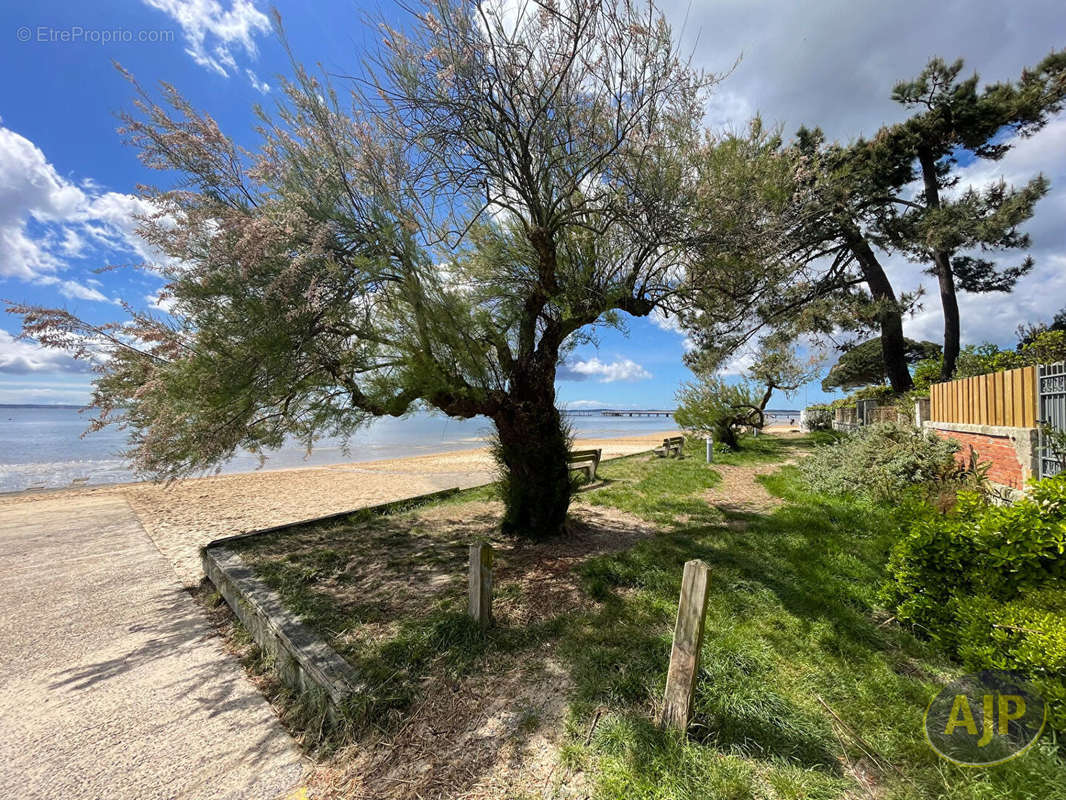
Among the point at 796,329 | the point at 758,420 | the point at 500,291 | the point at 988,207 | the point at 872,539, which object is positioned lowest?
the point at 872,539

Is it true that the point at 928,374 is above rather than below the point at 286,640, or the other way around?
above

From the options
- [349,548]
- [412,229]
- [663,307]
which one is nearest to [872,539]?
[663,307]

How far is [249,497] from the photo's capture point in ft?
37.3

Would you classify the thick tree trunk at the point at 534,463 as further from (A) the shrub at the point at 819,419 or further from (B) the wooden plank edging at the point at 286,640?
(A) the shrub at the point at 819,419

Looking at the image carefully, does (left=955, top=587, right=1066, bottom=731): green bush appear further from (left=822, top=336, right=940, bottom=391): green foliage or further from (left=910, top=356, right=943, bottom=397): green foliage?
(left=822, top=336, right=940, bottom=391): green foliage

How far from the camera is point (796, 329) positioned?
1071 cm

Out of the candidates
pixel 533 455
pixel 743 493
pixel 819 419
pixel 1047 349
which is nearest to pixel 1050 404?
pixel 743 493

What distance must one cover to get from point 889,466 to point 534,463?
19.2 feet

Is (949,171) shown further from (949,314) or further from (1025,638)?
(1025,638)

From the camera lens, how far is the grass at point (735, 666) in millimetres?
1989

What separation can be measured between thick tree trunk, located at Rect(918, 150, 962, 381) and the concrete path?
57.8ft

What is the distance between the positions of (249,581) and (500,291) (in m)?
4.16

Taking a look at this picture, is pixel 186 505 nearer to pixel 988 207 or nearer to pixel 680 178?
pixel 680 178

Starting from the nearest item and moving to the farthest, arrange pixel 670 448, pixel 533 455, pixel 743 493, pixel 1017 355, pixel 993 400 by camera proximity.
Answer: pixel 993 400, pixel 533 455, pixel 743 493, pixel 1017 355, pixel 670 448
